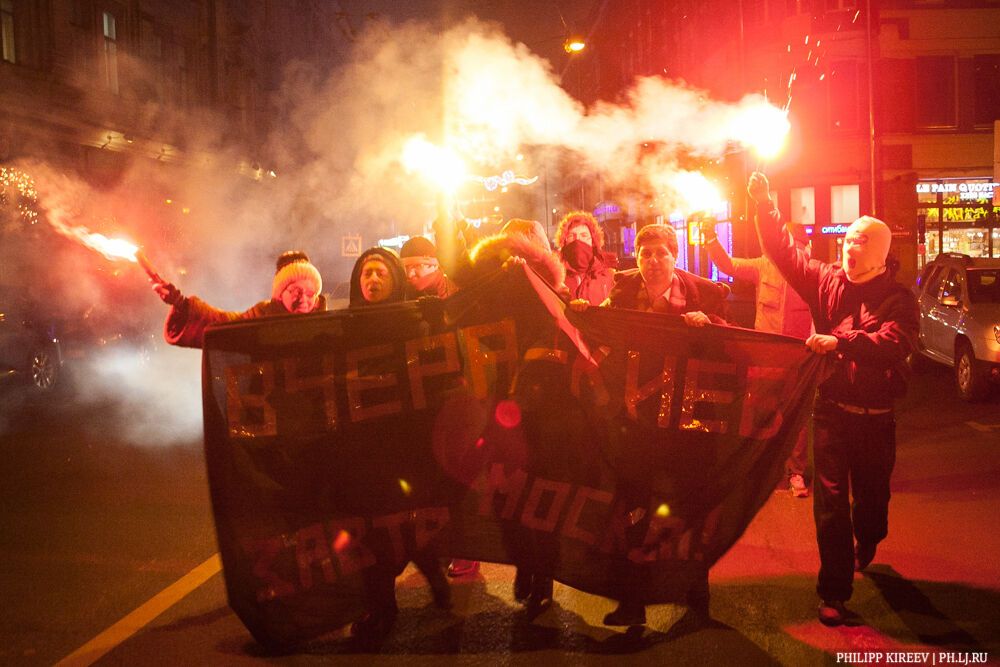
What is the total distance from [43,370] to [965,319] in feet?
40.8

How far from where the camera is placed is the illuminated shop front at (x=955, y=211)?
28.3 meters

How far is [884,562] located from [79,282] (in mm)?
14586

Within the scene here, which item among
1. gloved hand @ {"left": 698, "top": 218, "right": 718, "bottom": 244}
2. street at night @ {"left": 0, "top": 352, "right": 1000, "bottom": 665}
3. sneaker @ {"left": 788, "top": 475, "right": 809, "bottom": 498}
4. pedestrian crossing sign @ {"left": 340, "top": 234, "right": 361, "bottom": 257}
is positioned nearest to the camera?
street at night @ {"left": 0, "top": 352, "right": 1000, "bottom": 665}

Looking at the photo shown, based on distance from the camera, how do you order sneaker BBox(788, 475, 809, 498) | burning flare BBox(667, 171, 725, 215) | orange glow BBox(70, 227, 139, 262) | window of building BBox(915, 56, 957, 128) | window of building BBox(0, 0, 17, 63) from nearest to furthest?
orange glow BBox(70, 227, 139, 262) < sneaker BBox(788, 475, 809, 498) < window of building BBox(0, 0, 17, 63) < burning flare BBox(667, 171, 725, 215) < window of building BBox(915, 56, 957, 128)

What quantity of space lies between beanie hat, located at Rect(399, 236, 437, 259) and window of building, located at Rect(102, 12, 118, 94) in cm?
2599

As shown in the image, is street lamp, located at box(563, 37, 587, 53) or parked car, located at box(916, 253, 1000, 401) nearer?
parked car, located at box(916, 253, 1000, 401)

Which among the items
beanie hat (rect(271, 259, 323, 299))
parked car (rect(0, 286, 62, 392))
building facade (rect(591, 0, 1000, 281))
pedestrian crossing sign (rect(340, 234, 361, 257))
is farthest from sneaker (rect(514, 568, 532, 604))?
building facade (rect(591, 0, 1000, 281))

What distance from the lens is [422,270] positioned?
5523 mm

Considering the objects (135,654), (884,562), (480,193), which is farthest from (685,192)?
(135,654)

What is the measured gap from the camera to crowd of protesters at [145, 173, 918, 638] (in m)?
4.33

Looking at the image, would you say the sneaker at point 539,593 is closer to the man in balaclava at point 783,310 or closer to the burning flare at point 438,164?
the man in balaclava at point 783,310

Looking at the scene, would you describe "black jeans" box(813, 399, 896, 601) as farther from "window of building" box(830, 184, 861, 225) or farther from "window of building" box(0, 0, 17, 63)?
"window of building" box(830, 184, 861, 225)

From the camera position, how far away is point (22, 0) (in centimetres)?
2447

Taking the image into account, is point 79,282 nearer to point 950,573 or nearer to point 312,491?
point 312,491
